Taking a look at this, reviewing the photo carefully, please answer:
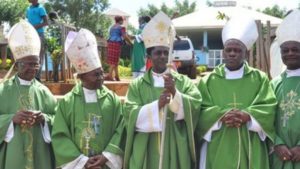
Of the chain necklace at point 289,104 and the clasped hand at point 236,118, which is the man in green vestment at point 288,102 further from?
the clasped hand at point 236,118

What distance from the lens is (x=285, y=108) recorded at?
5.42 metres

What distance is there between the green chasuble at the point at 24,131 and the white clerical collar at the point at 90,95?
49 centimetres

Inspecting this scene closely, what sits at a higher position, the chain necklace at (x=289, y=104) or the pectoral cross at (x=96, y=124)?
the chain necklace at (x=289, y=104)

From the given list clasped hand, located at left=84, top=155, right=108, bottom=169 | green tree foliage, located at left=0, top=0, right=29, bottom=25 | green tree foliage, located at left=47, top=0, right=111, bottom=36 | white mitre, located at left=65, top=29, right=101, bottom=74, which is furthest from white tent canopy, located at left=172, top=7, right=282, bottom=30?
clasped hand, located at left=84, top=155, right=108, bottom=169

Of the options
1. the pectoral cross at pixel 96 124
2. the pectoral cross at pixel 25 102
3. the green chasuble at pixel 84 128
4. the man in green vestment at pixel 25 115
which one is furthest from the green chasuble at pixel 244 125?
the pectoral cross at pixel 25 102

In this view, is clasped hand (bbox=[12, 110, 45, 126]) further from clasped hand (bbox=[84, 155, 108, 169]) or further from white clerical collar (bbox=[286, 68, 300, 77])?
white clerical collar (bbox=[286, 68, 300, 77])

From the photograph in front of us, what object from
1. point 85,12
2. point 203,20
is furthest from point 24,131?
point 85,12

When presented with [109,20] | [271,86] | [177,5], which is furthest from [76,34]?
[177,5]

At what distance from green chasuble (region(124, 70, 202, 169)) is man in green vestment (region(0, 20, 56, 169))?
3.20 ft

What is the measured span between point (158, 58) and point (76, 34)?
98 centimetres

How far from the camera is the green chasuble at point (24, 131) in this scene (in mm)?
5914

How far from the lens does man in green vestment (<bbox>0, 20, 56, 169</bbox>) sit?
5.91 m

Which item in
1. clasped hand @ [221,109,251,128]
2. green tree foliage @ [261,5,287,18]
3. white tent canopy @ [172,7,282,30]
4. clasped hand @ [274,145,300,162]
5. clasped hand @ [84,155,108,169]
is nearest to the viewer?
clasped hand @ [274,145,300,162]

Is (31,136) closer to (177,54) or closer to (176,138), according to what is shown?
(176,138)
